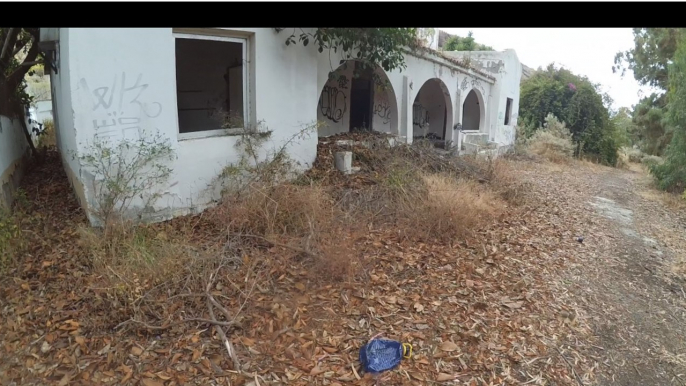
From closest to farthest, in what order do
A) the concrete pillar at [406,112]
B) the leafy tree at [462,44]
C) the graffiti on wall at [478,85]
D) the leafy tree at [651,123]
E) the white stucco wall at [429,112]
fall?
the concrete pillar at [406,112]
the graffiti on wall at [478,85]
the white stucco wall at [429,112]
the leafy tree at [651,123]
the leafy tree at [462,44]

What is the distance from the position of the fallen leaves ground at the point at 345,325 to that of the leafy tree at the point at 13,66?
9.15ft

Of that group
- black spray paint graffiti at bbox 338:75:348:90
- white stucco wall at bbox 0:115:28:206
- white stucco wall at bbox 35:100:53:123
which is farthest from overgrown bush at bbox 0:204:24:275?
white stucco wall at bbox 35:100:53:123

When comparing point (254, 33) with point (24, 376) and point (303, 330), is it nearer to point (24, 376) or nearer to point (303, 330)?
point (303, 330)

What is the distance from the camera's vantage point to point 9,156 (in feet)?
17.9

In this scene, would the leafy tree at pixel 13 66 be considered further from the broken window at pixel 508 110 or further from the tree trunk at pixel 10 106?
the broken window at pixel 508 110

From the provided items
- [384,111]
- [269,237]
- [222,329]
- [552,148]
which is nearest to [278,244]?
[269,237]

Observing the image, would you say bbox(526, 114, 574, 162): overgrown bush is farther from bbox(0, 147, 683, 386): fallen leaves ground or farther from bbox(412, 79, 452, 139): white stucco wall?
bbox(0, 147, 683, 386): fallen leaves ground

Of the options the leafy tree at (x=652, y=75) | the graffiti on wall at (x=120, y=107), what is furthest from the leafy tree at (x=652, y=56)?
the graffiti on wall at (x=120, y=107)

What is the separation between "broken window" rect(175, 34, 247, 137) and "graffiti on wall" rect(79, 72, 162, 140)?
3679mm

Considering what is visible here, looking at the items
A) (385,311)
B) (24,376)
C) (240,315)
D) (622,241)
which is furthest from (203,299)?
(622,241)

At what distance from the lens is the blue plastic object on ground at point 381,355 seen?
276 centimetres

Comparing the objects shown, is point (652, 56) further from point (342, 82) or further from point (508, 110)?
point (342, 82)

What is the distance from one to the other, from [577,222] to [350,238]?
423 cm

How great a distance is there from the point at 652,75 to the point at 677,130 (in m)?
10.4
